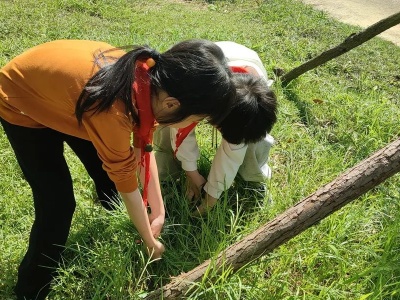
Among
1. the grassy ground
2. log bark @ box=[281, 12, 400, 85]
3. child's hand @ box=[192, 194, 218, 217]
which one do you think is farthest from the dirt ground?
child's hand @ box=[192, 194, 218, 217]

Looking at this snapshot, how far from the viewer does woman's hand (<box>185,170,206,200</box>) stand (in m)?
2.46

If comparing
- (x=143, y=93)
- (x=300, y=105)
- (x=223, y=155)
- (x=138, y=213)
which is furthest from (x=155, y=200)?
(x=300, y=105)

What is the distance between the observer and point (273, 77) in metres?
4.07

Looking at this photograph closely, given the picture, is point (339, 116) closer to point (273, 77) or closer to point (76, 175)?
point (273, 77)

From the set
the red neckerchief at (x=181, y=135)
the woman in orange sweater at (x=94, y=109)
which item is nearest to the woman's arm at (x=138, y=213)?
the woman in orange sweater at (x=94, y=109)

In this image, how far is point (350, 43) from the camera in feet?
11.9

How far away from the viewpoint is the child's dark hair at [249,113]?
1.92 metres

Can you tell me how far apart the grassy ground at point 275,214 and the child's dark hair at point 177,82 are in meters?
0.87

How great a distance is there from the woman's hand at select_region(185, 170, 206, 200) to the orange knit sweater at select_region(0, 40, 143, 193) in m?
0.83

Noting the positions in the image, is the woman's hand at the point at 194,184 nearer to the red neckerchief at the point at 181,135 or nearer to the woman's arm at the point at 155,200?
the red neckerchief at the point at 181,135

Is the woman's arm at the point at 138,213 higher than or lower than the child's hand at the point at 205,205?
higher

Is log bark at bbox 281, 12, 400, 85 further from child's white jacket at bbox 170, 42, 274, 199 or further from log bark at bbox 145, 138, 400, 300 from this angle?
log bark at bbox 145, 138, 400, 300

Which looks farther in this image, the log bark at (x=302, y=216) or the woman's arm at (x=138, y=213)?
the log bark at (x=302, y=216)

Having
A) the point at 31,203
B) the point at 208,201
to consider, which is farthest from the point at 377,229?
the point at 31,203
